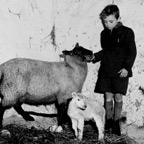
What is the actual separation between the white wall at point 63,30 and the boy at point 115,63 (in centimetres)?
51

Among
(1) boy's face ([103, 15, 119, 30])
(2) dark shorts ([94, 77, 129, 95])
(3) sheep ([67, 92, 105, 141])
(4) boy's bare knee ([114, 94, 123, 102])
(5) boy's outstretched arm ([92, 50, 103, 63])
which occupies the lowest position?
(3) sheep ([67, 92, 105, 141])

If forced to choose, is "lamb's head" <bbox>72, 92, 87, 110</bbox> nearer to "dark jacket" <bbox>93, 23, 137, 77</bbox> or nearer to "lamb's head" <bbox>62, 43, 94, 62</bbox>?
"dark jacket" <bbox>93, 23, 137, 77</bbox>

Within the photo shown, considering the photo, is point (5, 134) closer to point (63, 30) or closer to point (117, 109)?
point (117, 109)

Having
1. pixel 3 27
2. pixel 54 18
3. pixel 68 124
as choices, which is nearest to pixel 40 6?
pixel 54 18

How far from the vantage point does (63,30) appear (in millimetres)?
7363

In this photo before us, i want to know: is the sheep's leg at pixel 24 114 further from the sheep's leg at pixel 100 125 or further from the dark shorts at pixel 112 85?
the sheep's leg at pixel 100 125

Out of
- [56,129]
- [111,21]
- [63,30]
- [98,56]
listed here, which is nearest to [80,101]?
[56,129]

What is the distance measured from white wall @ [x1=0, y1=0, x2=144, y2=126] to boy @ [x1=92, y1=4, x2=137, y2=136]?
1.66ft

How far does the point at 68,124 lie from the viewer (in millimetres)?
6629

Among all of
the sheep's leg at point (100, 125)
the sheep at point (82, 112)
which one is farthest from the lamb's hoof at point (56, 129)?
the sheep's leg at point (100, 125)

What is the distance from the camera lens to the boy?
602cm

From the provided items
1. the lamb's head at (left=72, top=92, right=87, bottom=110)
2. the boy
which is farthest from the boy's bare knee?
the lamb's head at (left=72, top=92, right=87, bottom=110)

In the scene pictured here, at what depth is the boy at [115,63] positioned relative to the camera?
6.02 metres

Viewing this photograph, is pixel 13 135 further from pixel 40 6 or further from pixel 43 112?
pixel 40 6
